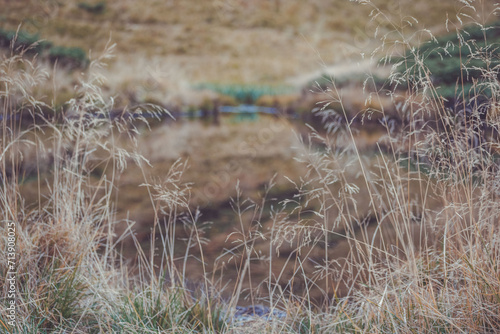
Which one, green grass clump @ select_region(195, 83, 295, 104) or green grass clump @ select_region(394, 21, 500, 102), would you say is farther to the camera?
green grass clump @ select_region(195, 83, 295, 104)

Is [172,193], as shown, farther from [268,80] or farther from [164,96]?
[268,80]

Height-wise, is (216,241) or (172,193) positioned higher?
(172,193)

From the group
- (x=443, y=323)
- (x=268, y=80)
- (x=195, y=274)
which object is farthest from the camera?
(x=268, y=80)

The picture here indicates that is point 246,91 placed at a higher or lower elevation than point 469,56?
lower

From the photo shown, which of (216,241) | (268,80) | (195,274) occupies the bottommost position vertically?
(268,80)

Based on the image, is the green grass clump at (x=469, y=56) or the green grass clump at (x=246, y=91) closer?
the green grass clump at (x=469, y=56)

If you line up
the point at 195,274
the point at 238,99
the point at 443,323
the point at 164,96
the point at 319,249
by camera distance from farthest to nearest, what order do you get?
the point at 238,99
the point at 164,96
the point at 319,249
the point at 195,274
the point at 443,323

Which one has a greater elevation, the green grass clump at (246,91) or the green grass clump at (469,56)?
the green grass clump at (469,56)

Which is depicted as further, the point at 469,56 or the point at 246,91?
the point at 246,91

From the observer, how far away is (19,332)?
90.4 inches

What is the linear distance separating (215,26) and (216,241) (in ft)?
119

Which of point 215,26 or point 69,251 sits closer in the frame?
point 69,251

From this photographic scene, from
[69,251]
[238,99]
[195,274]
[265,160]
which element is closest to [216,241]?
[195,274]

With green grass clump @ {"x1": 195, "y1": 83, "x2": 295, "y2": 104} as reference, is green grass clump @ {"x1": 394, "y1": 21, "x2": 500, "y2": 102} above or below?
above
